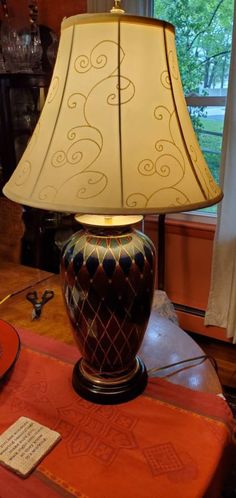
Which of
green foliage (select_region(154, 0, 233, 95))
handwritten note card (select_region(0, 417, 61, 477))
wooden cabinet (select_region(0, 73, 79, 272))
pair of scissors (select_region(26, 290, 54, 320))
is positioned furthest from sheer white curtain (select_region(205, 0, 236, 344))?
handwritten note card (select_region(0, 417, 61, 477))

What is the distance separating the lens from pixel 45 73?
2.17 meters

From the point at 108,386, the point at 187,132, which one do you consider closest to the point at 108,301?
the point at 108,386

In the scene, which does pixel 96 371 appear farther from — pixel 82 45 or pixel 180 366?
pixel 82 45

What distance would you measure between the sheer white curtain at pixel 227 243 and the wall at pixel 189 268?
0.10m

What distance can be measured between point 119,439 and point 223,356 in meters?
1.68

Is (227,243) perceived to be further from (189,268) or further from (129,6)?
(129,6)

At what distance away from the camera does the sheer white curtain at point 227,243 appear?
1.83 meters

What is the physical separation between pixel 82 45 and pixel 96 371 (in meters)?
0.59

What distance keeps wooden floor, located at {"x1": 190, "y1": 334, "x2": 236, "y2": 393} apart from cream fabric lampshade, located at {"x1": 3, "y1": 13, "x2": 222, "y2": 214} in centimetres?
163

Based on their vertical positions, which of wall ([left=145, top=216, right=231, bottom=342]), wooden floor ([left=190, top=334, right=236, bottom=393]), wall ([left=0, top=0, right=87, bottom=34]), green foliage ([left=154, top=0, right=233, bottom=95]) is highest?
wall ([left=0, top=0, right=87, bottom=34])

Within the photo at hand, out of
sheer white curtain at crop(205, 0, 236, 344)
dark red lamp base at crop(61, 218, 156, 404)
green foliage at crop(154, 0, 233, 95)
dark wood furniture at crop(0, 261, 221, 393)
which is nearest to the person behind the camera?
dark red lamp base at crop(61, 218, 156, 404)

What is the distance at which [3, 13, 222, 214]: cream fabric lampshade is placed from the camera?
0.56 m

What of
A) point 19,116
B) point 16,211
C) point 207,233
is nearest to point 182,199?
point 16,211

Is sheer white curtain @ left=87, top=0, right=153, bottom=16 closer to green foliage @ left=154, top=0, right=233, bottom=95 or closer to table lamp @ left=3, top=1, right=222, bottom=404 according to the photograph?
green foliage @ left=154, top=0, right=233, bottom=95
